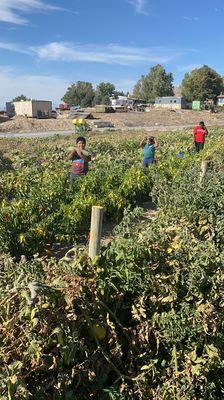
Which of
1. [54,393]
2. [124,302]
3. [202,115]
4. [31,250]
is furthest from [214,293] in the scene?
[202,115]

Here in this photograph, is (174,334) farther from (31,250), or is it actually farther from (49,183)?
(49,183)

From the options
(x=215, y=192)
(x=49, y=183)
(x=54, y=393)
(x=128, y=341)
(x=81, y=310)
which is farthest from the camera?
(x=49, y=183)

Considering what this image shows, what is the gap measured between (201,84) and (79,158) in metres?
82.1

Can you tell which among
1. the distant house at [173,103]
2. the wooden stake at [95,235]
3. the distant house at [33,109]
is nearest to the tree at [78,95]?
the distant house at [173,103]

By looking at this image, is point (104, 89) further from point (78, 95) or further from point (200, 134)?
point (200, 134)

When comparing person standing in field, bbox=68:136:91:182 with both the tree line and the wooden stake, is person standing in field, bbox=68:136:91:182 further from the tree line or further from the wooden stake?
the tree line

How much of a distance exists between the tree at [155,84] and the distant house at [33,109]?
54.5 metres

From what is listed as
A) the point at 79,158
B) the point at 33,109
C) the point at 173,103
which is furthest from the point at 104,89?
the point at 79,158

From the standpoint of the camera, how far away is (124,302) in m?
3.26

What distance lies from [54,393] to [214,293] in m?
1.50

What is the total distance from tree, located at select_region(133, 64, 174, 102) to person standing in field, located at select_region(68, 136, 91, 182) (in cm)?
10061

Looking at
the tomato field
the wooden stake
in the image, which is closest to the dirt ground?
the wooden stake

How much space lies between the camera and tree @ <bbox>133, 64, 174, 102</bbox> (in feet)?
349

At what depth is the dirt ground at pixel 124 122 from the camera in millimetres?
39062
